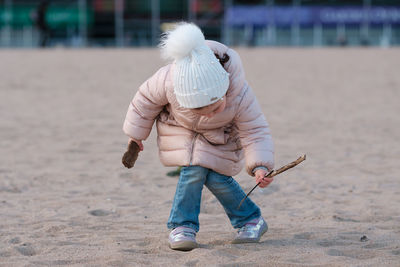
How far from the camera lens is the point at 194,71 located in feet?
10.3

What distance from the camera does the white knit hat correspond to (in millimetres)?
3117

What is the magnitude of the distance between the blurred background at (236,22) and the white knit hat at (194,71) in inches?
1401

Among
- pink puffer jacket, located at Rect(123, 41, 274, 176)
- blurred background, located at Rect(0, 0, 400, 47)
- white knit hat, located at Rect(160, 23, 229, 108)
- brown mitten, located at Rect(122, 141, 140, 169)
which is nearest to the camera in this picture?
white knit hat, located at Rect(160, 23, 229, 108)

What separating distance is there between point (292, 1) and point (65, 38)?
13351mm

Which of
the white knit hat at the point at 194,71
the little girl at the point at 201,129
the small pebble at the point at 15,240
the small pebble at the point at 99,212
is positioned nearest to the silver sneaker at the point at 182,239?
the little girl at the point at 201,129

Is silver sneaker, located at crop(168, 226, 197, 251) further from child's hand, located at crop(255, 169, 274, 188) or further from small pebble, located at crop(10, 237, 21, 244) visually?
small pebble, located at crop(10, 237, 21, 244)

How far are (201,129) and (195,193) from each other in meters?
0.33

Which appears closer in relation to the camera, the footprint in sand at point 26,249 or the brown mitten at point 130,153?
the footprint in sand at point 26,249

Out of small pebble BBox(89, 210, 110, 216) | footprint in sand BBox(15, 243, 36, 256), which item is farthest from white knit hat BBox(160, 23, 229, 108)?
small pebble BBox(89, 210, 110, 216)

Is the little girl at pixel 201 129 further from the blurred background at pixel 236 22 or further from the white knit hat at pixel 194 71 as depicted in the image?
the blurred background at pixel 236 22

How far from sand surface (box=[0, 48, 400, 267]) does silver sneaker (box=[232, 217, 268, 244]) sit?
0.19 feet

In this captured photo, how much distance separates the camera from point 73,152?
6605 mm

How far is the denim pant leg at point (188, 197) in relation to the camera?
11.3 ft

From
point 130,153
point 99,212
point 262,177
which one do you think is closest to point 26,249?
point 130,153
